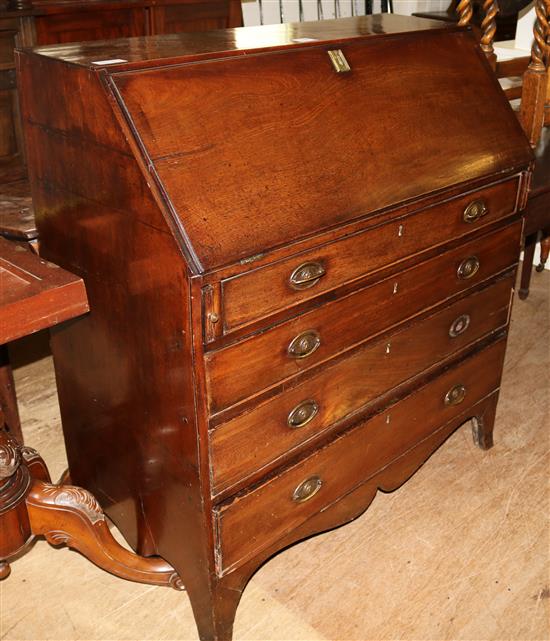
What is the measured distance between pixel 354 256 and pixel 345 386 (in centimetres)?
35

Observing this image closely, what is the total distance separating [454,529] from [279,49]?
1470 mm

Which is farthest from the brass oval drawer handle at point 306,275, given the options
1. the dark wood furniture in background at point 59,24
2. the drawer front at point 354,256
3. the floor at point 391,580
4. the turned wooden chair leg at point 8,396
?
the dark wood furniture in background at point 59,24

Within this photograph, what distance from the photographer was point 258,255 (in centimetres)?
155

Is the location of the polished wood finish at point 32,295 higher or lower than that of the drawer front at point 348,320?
higher

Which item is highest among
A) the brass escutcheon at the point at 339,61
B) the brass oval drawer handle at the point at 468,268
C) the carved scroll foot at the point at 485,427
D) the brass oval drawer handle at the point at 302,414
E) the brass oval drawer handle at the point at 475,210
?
the brass escutcheon at the point at 339,61

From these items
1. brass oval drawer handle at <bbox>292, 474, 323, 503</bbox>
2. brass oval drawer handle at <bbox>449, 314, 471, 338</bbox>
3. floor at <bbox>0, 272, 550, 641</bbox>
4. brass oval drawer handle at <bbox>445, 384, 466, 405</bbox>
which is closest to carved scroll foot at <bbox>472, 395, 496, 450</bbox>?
floor at <bbox>0, 272, 550, 641</bbox>

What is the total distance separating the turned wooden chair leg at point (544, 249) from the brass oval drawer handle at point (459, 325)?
5.88 ft

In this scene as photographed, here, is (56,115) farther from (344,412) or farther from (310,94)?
(344,412)

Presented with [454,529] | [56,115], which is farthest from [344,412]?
[56,115]

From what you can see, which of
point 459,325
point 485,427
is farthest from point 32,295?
point 485,427

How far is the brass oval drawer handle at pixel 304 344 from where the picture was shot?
1737mm

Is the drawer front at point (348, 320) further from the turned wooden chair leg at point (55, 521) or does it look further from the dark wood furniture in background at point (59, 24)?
the dark wood furniture in background at point (59, 24)

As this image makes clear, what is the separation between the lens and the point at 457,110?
6.79 ft

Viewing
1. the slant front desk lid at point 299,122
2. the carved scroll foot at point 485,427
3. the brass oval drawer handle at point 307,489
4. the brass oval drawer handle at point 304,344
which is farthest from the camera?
A: the carved scroll foot at point 485,427
